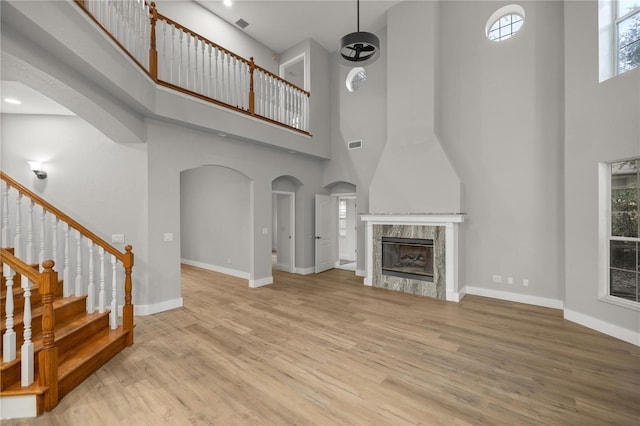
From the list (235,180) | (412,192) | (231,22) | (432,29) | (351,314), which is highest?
(231,22)

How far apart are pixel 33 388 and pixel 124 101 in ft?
10.4

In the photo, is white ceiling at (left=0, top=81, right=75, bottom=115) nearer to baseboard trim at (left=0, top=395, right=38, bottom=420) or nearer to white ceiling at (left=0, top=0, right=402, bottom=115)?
baseboard trim at (left=0, top=395, right=38, bottom=420)

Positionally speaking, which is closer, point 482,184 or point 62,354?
point 62,354

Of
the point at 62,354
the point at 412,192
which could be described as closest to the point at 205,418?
the point at 62,354

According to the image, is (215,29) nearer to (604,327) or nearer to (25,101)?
(25,101)

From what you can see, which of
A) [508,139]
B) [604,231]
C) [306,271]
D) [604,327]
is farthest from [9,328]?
[508,139]

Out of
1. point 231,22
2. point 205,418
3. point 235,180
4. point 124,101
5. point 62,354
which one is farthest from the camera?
point 235,180

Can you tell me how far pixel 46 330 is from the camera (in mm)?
2178

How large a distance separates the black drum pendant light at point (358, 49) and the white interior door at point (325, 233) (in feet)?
13.0

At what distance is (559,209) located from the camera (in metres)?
4.48

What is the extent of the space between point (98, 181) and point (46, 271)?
2563 mm

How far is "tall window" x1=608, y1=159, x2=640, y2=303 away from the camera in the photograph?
11.1ft

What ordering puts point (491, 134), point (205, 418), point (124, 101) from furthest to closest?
point (491, 134) → point (124, 101) → point (205, 418)

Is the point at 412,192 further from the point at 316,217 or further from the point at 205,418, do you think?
the point at 205,418
